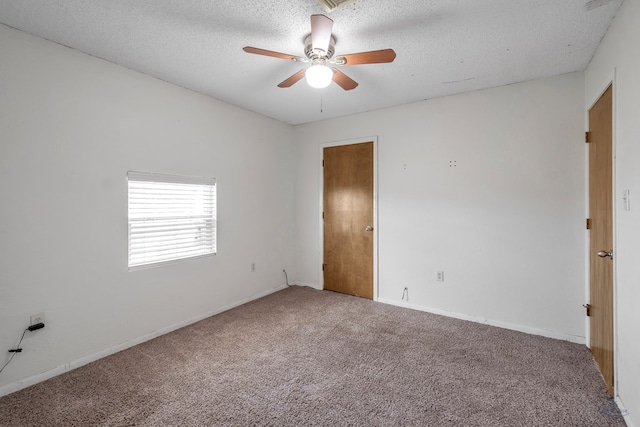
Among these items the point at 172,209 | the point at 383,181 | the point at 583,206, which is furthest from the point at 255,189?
the point at 583,206

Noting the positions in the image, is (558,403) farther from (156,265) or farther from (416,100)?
(156,265)

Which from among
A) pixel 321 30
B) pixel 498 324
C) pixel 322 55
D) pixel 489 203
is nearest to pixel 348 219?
pixel 489 203

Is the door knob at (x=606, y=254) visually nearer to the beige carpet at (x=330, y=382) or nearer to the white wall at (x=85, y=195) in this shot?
the beige carpet at (x=330, y=382)

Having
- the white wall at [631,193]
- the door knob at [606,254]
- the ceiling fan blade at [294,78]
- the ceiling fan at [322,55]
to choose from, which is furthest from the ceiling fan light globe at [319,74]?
the door knob at [606,254]

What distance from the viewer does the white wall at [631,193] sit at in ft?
5.36

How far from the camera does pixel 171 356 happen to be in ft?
8.32

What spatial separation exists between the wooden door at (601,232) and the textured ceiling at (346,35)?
58 centimetres

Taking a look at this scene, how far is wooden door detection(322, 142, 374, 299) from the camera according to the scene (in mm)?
4012

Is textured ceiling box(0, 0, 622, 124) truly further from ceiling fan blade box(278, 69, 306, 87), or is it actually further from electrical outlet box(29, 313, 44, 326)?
electrical outlet box(29, 313, 44, 326)

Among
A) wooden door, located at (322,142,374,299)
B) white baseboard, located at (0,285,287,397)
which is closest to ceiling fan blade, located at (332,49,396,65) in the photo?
wooden door, located at (322,142,374,299)

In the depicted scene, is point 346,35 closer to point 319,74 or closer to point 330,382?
point 319,74

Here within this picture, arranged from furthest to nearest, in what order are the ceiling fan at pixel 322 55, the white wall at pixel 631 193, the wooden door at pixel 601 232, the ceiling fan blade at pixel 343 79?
1. the ceiling fan blade at pixel 343 79
2. the wooden door at pixel 601 232
3. the ceiling fan at pixel 322 55
4. the white wall at pixel 631 193

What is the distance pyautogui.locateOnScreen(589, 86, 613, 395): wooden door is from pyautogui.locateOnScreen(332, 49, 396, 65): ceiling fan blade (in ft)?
5.23

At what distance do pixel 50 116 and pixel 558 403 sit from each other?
4130mm
